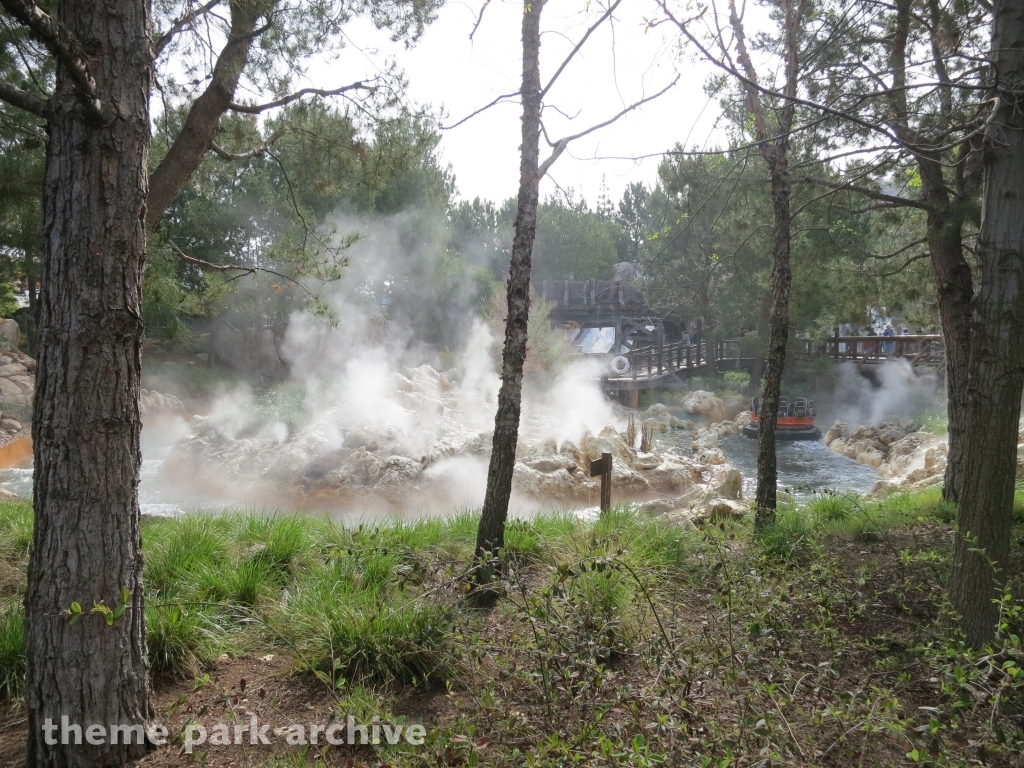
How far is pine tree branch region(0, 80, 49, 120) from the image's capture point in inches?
86.0

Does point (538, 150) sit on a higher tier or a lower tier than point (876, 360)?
higher

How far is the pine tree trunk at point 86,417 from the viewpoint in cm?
217

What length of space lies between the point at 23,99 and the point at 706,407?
21088 mm

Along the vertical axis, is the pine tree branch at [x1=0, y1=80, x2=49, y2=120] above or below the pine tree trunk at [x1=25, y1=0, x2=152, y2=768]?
above

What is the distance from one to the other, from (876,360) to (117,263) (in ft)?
78.9

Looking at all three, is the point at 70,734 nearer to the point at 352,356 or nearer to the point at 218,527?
the point at 218,527

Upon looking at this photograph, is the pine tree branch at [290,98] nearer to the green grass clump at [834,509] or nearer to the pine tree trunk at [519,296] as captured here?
the pine tree trunk at [519,296]

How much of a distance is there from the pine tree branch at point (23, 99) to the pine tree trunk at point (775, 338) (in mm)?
4459

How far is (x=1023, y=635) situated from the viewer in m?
3.04

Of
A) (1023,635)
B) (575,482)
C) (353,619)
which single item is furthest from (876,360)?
(353,619)

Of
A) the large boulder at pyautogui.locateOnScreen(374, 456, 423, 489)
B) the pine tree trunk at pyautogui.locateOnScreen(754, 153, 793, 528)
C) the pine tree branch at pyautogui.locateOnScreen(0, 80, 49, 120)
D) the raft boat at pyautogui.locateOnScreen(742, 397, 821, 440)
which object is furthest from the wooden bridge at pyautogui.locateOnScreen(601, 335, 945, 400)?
the pine tree branch at pyautogui.locateOnScreen(0, 80, 49, 120)

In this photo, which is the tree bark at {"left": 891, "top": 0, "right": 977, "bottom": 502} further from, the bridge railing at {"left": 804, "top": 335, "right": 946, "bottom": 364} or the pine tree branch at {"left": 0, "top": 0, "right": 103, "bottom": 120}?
the bridge railing at {"left": 804, "top": 335, "right": 946, "bottom": 364}

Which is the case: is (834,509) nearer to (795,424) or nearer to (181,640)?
(181,640)

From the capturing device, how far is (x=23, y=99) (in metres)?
2.21
